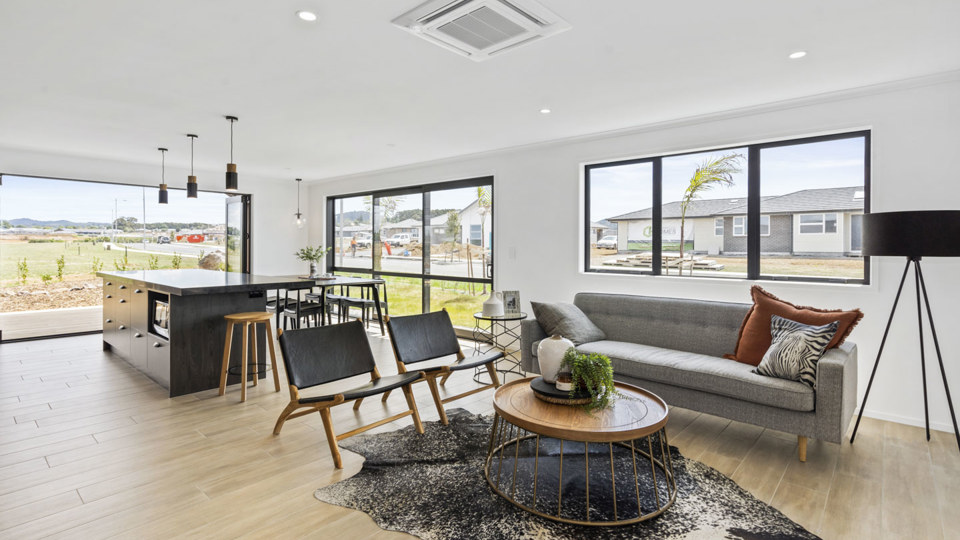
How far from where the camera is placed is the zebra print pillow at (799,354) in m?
2.86

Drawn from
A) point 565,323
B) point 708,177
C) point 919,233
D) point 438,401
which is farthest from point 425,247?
point 919,233

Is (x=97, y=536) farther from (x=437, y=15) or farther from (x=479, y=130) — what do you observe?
(x=479, y=130)

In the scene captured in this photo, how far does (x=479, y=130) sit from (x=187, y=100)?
251 cm

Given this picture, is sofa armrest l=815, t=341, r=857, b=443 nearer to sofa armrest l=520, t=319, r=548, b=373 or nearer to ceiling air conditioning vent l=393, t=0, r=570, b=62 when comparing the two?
sofa armrest l=520, t=319, r=548, b=373

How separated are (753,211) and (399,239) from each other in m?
4.89

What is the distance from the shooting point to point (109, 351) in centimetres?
555

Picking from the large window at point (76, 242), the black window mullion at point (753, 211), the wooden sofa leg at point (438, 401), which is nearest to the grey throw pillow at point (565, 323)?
the wooden sofa leg at point (438, 401)

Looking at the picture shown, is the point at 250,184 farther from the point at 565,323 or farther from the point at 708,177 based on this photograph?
the point at 708,177

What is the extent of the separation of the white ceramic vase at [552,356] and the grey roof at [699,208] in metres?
2.58

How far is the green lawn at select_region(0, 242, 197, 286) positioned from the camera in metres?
6.21

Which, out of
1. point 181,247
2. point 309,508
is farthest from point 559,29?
point 181,247

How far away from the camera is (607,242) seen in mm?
5184

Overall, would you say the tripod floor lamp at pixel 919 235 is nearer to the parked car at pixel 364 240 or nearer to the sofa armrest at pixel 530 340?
the sofa armrest at pixel 530 340

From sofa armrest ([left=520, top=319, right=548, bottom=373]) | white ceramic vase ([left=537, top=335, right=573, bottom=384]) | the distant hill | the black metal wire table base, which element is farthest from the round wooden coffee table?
the distant hill
